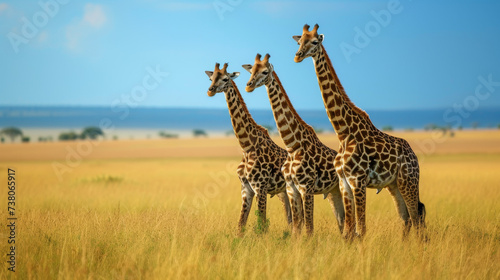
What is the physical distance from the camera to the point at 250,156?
409 inches

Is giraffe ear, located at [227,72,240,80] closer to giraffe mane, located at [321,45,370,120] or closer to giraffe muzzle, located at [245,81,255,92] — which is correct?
giraffe muzzle, located at [245,81,255,92]

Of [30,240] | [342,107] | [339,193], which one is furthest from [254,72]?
[30,240]

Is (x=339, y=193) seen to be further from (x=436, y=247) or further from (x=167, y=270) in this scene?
(x=167, y=270)

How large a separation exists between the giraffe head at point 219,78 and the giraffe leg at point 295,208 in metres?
2.06

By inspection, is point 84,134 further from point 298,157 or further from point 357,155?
point 357,155

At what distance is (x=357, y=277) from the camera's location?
25.8 feet

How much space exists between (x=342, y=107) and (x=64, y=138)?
64.3m

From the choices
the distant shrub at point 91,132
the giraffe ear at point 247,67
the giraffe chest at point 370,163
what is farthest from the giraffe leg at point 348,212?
the distant shrub at point 91,132

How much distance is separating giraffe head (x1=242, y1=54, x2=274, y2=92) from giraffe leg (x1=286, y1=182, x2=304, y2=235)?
1789 mm

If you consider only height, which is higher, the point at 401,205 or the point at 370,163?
the point at 370,163

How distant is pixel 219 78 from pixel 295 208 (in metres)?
2.63

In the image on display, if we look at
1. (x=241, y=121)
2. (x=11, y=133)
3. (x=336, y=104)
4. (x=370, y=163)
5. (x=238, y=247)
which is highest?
(x=11, y=133)

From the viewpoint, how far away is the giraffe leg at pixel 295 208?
9.66 meters

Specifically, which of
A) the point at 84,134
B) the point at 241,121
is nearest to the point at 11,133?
the point at 84,134
